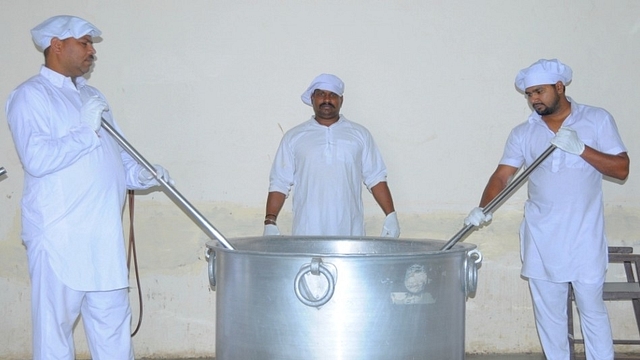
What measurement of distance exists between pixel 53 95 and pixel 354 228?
1402 millimetres

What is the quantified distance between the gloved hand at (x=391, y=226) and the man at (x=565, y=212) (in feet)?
1.88

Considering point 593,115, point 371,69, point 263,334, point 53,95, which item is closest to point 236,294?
point 263,334

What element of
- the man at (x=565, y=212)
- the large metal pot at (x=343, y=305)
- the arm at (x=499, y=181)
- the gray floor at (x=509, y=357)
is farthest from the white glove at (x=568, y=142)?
the gray floor at (x=509, y=357)

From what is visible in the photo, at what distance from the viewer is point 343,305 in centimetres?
206

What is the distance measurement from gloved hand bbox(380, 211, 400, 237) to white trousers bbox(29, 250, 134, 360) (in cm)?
125

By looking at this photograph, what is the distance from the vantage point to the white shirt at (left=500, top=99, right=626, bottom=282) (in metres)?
2.96

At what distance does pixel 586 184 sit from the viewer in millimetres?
3000

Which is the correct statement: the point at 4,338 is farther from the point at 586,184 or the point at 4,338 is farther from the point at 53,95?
the point at 586,184

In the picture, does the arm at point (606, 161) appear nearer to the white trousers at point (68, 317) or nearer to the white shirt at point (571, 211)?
the white shirt at point (571, 211)

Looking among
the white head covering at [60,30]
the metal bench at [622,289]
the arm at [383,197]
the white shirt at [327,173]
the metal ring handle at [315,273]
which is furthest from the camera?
the arm at [383,197]

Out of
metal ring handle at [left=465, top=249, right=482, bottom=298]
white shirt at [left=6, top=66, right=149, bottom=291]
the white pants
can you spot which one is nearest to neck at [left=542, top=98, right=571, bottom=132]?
the white pants

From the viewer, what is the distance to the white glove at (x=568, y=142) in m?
2.82

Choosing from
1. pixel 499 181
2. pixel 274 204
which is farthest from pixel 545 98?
pixel 274 204

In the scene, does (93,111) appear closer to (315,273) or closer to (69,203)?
(69,203)
